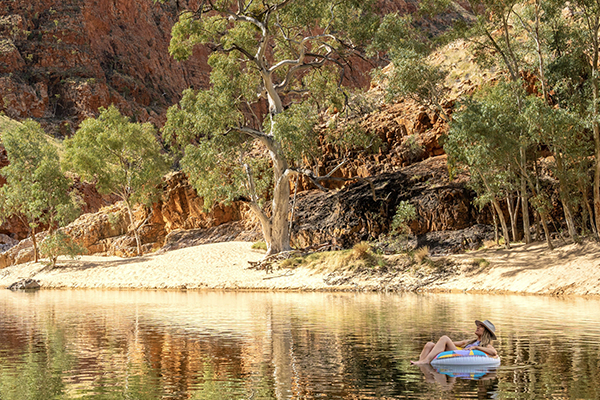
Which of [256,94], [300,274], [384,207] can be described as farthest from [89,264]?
[384,207]

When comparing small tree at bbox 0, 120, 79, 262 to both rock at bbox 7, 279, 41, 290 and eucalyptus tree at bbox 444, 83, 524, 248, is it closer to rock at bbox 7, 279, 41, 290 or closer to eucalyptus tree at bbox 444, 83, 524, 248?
rock at bbox 7, 279, 41, 290

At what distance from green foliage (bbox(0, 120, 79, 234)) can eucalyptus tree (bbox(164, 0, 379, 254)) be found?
10.8m

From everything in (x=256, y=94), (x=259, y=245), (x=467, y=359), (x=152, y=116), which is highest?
(x=152, y=116)

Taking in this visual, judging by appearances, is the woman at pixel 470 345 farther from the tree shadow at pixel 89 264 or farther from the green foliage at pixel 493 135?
the tree shadow at pixel 89 264

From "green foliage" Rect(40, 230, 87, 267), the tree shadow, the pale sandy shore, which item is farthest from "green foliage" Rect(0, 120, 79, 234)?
the pale sandy shore

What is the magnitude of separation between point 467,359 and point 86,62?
89.4m

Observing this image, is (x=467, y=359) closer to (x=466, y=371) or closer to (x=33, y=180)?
(x=466, y=371)

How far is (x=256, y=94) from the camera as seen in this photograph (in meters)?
35.7

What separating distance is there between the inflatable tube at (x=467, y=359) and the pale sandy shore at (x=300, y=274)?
45.5ft

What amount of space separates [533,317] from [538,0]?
1336cm

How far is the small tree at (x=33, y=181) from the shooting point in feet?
130

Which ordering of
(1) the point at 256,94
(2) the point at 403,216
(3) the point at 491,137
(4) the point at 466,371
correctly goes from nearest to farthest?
(4) the point at 466,371
(3) the point at 491,137
(2) the point at 403,216
(1) the point at 256,94

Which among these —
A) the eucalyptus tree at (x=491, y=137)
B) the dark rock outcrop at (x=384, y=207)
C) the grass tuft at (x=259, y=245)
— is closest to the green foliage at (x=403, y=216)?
the dark rock outcrop at (x=384, y=207)

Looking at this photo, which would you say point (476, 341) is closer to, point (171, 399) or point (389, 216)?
point (171, 399)
